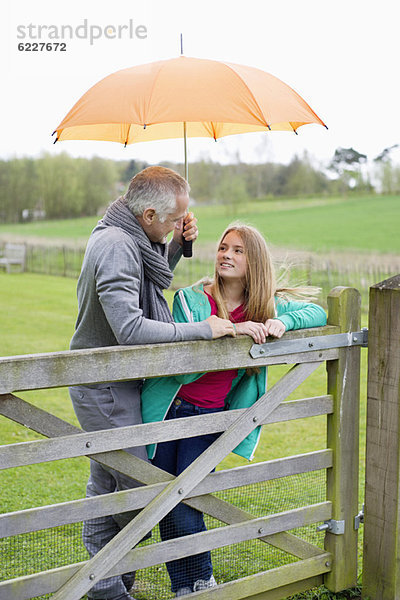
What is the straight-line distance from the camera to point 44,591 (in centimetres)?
279

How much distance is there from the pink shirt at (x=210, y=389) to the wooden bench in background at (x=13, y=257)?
30261 millimetres

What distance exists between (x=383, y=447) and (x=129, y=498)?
1370mm

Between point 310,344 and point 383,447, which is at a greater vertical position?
point 310,344

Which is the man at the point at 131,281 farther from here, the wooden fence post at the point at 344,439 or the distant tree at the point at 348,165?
the distant tree at the point at 348,165

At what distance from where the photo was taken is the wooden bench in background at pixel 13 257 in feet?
109

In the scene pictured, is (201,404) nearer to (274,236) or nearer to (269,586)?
(269,586)

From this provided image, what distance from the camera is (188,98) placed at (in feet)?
11.3

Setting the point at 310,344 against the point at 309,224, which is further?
the point at 309,224

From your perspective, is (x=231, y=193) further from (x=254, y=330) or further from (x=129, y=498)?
(x=129, y=498)

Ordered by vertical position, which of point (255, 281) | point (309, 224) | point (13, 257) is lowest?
point (13, 257)

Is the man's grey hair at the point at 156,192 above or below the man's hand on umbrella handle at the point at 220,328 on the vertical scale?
above

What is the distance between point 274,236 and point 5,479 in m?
43.5

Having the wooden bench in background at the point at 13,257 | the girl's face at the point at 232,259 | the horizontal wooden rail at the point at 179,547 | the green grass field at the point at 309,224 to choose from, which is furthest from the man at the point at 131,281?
the green grass field at the point at 309,224

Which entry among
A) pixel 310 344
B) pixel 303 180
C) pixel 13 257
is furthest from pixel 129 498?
pixel 303 180
